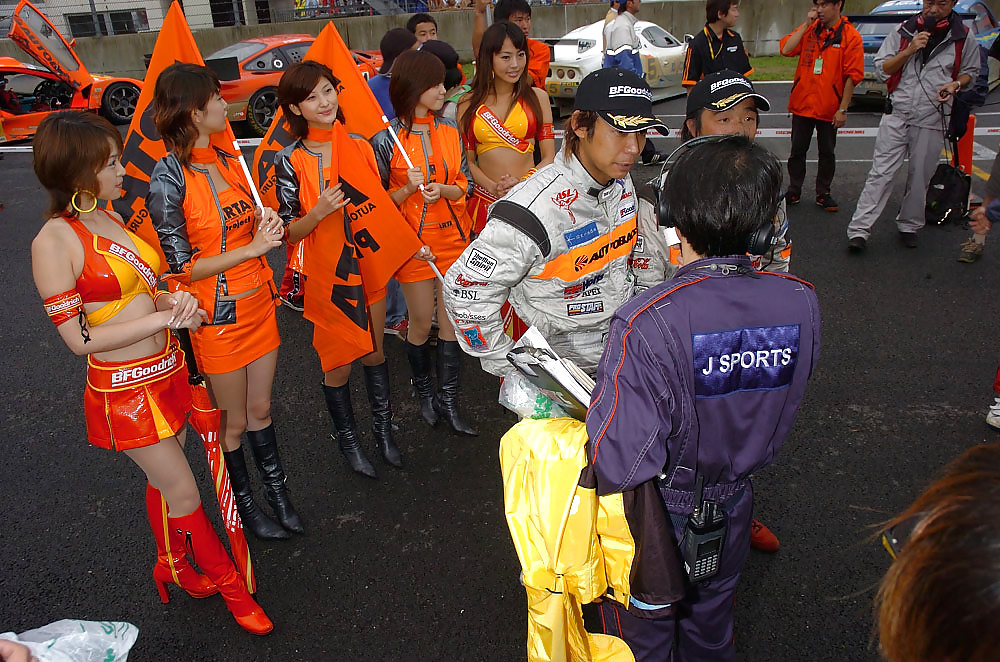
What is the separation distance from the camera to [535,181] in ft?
8.84

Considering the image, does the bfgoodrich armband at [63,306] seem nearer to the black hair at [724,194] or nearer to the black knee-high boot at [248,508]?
the black knee-high boot at [248,508]

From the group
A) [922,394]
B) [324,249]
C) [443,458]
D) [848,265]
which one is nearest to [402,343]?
[443,458]

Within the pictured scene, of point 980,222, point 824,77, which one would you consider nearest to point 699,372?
point 980,222

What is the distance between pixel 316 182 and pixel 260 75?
9.94m

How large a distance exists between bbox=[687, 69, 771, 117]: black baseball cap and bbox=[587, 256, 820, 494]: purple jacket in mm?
1724

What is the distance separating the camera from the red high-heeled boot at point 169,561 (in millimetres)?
3023

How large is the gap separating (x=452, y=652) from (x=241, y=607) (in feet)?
3.14

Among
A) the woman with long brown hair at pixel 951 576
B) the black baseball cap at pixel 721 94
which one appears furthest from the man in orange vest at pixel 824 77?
the woman with long brown hair at pixel 951 576

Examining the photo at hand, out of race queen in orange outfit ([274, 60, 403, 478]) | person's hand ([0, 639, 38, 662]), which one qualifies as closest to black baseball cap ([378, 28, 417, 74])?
race queen in orange outfit ([274, 60, 403, 478])

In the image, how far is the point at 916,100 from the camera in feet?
20.2

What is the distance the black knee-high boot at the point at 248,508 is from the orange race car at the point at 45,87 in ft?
35.6

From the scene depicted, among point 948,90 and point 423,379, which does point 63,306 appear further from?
point 948,90

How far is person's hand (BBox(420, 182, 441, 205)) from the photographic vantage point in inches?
156

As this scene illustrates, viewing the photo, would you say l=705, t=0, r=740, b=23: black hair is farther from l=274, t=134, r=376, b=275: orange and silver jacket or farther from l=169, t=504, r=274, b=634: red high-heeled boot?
l=169, t=504, r=274, b=634: red high-heeled boot
